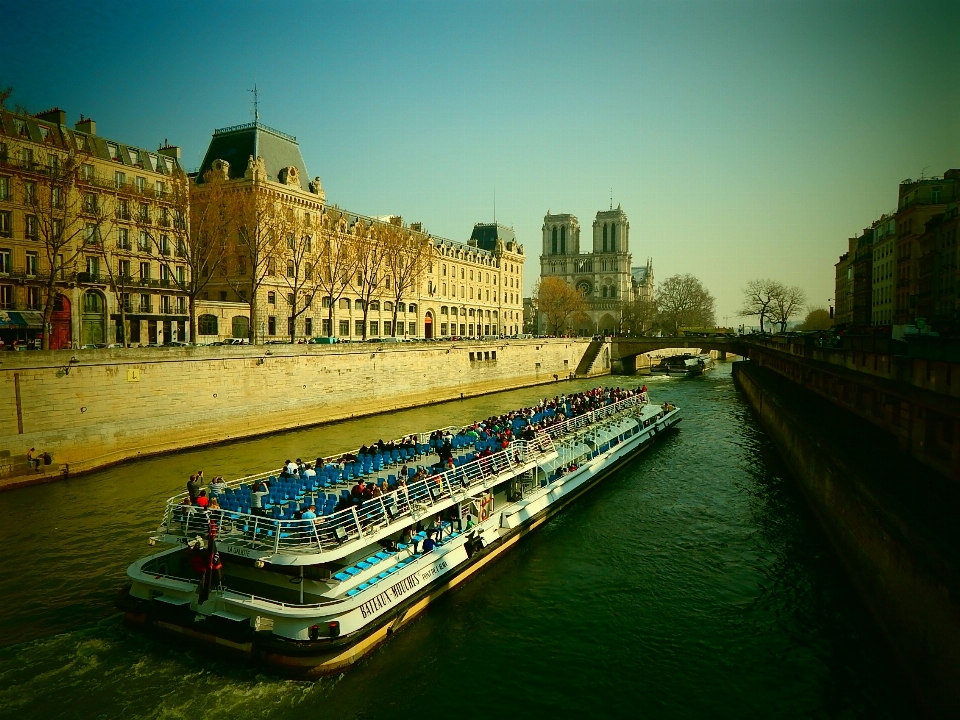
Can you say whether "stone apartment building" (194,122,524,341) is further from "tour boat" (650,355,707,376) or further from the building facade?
the building facade

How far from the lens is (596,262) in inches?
6604

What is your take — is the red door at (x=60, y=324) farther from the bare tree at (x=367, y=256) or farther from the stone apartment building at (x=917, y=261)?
the stone apartment building at (x=917, y=261)

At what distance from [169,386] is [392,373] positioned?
2105 cm

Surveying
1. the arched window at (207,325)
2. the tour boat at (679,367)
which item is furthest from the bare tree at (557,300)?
the arched window at (207,325)

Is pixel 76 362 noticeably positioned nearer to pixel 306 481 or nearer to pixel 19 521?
pixel 19 521

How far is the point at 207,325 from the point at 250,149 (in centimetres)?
1778

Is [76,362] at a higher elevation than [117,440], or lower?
higher

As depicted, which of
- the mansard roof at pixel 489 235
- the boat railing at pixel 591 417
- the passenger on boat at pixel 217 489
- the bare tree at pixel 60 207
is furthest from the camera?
the mansard roof at pixel 489 235

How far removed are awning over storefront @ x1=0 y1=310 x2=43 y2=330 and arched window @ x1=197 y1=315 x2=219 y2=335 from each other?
473 inches

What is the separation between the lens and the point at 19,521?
69.3 feet

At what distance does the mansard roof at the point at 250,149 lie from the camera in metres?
58.7

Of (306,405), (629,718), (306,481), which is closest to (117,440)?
(306,405)

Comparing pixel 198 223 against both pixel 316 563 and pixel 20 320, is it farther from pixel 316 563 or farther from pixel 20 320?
pixel 316 563

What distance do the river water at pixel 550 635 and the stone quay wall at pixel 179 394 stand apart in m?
4.45
